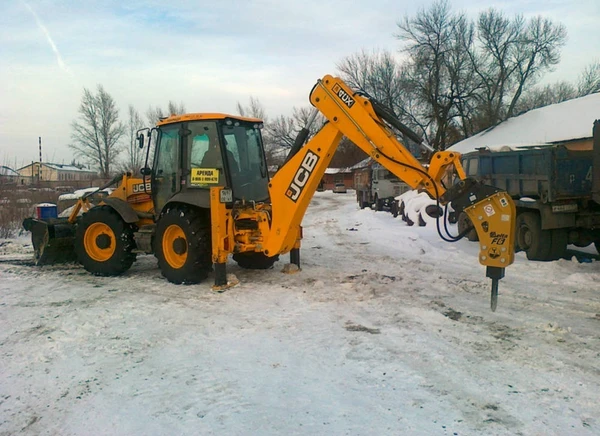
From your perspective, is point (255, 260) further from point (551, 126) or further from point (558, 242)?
point (551, 126)

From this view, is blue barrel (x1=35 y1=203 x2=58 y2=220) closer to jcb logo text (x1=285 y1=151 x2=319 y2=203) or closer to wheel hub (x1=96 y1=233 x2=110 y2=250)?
wheel hub (x1=96 y1=233 x2=110 y2=250)

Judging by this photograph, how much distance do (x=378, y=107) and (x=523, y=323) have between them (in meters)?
3.24

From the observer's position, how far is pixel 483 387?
3.89 m

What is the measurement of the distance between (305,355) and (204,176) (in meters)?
3.89

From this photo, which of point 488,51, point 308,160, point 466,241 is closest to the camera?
point 308,160

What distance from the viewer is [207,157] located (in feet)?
25.2

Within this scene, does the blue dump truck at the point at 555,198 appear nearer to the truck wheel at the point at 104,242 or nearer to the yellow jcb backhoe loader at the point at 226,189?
the yellow jcb backhoe loader at the point at 226,189

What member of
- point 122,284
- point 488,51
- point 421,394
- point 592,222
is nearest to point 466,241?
point 592,222

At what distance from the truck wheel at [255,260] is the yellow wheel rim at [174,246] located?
1.25 metres

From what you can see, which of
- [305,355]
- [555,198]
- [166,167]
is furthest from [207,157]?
[555,198]

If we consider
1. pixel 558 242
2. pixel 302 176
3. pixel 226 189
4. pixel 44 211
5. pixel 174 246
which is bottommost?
pixel 558 242

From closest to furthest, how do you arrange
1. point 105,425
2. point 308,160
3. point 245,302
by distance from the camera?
point 105,425 → point 245,302 → point 308,160

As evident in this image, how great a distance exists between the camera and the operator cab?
761 cm

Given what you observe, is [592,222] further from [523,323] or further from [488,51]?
[488,51]
